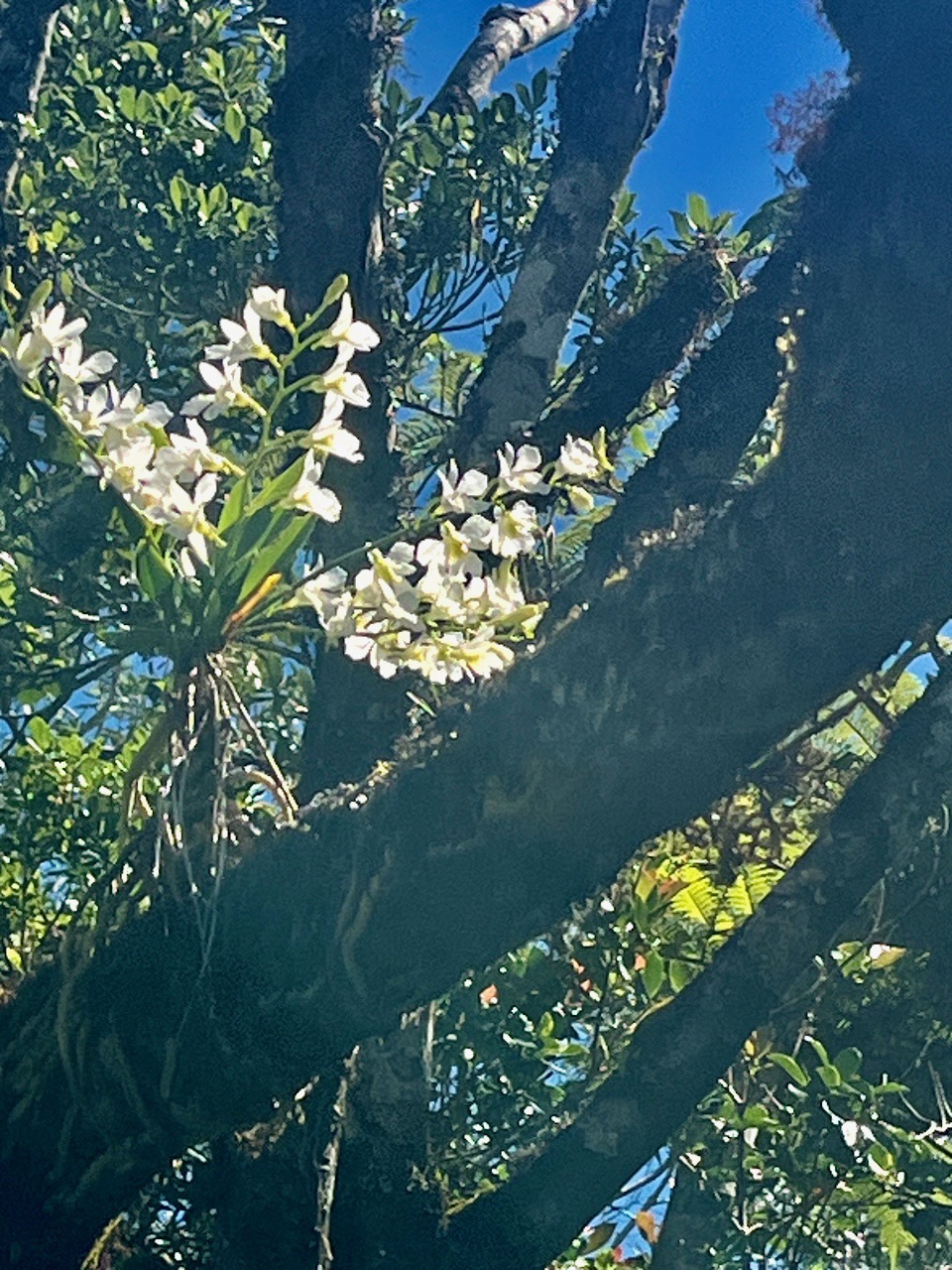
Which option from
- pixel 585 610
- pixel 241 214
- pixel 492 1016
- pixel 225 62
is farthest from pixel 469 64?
pixel 585 610

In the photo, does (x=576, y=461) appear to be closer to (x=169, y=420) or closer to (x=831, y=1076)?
(x=169, y=420)

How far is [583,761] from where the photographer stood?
221 cm

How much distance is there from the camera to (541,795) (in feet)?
7.34

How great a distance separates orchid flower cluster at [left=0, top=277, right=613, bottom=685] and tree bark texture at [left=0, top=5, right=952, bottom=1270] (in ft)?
0.64

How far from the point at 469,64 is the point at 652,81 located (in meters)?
1.38

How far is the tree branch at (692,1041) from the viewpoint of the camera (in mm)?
2805

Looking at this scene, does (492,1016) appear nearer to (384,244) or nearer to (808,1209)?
(808,1209)

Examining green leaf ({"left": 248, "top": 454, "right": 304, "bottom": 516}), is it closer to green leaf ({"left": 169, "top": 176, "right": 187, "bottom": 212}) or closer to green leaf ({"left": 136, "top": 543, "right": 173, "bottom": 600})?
green leaf ({"left": 136, "top": 543, "right": 173, "bottom": 600})

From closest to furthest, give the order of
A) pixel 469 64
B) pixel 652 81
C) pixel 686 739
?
1. pixel 686 739
2. pixel 652 81
3. pixel 469 64

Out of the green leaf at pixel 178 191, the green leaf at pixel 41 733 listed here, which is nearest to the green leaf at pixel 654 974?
the green leaf at pixel 41 733

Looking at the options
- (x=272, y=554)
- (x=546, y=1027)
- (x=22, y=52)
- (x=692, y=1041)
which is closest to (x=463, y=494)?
(x=272, y=554)

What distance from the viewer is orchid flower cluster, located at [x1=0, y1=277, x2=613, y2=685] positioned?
94.3 inches

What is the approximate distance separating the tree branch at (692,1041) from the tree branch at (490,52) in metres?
3.55

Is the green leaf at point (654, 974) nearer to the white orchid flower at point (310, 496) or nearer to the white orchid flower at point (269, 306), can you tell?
the white orchid flower at point (310, 496)
